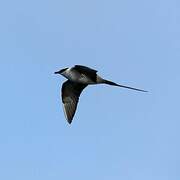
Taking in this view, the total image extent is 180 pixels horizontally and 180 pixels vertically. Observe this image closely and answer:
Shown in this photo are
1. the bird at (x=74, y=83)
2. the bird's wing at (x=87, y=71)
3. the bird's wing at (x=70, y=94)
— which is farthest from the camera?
the bird's wing at (x=70, y=94)

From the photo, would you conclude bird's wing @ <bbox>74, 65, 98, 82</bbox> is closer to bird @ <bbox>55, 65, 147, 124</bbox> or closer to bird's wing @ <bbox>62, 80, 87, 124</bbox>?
bird @ <bbox>55, 65, 147, 124</bbox>

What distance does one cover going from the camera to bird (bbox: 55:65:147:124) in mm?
17469

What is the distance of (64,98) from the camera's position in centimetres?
1942

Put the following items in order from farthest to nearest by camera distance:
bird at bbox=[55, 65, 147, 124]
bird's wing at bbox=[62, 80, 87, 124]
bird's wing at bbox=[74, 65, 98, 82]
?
bird's wing at bbox=[62, 80, 87, 124] < bird at bbox=[55, 65, 147, 124] < bird's wing at bbox=[74, 65, 98, 82]

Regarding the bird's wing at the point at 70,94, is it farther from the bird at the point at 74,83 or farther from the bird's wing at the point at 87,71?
the bird's wing at the point at 87,71

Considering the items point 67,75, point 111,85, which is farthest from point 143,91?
point 67,75

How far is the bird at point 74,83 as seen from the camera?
17469 mm

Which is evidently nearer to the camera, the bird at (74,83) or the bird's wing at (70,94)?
the bird at (74,83)

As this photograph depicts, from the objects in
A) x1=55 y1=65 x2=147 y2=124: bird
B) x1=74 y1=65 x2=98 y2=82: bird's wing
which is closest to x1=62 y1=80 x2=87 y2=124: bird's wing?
x1=55 y1=65 x2=147 y2=124: bird

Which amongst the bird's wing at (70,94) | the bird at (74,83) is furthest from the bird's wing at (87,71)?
the bird's wing at (70,94)

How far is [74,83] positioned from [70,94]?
61 centimetres

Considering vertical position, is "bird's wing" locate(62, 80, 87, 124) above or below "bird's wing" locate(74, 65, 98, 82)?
below

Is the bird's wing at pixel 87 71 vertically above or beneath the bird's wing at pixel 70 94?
above

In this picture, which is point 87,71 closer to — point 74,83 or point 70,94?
point 74,83
